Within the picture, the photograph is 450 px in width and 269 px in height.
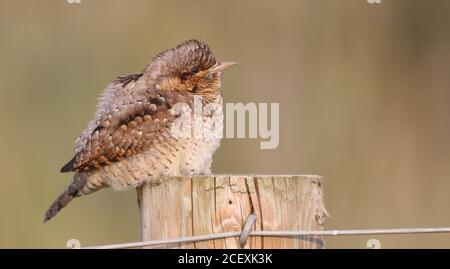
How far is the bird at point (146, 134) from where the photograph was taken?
14.0ft

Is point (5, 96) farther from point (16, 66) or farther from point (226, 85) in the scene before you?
Result: point (226, 85)

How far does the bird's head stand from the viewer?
4.53 meters

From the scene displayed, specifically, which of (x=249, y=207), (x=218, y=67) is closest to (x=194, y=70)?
(x=218, y=67)

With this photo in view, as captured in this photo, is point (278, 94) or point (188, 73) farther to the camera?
point (278, 94)

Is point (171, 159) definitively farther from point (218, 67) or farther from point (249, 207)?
point (249, 207)

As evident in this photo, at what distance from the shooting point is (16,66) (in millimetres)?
6500

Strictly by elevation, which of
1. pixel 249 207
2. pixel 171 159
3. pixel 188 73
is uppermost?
pixel 188 73

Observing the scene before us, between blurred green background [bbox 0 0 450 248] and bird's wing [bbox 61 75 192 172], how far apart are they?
1.83 metres

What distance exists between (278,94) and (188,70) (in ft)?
6.37

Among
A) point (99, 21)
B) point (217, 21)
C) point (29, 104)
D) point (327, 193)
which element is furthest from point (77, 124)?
point (327, 193)

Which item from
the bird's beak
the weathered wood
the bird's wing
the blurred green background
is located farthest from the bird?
the blurred green background

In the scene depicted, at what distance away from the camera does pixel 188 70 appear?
15.1 ft
